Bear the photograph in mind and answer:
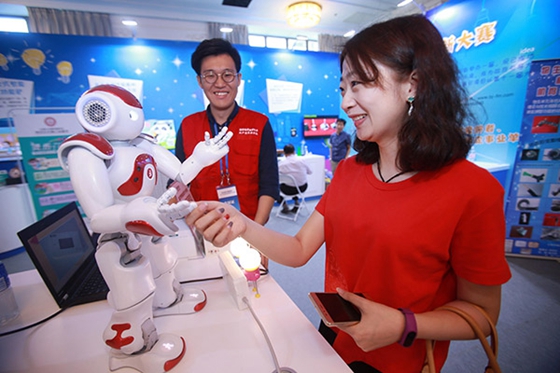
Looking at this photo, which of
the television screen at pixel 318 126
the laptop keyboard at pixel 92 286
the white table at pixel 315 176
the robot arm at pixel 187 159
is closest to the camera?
the robot arm at pixel 187 159

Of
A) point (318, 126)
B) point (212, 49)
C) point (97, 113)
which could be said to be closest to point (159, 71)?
point (318, 126)

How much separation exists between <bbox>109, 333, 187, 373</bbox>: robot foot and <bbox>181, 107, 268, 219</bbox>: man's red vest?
851 mm

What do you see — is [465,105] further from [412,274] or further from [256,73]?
[256,73]

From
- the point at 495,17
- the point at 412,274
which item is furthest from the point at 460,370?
the point at 495,17

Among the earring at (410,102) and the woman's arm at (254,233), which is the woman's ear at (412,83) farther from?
the woman's arm at (254,233)

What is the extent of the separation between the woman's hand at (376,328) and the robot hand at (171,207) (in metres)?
0.44

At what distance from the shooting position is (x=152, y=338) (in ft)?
2.26

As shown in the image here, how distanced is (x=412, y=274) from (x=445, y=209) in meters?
0.19

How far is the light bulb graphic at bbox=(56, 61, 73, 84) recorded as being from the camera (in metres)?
3.70

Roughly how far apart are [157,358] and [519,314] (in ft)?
8.17

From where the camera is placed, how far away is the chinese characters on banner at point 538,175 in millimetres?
2404

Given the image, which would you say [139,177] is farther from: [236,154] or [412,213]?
[236,154]

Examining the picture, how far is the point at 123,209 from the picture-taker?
0.57 meters

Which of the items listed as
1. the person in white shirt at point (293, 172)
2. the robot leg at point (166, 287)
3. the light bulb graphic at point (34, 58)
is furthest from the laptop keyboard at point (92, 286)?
the light bulb graphic at point (34, 58)
